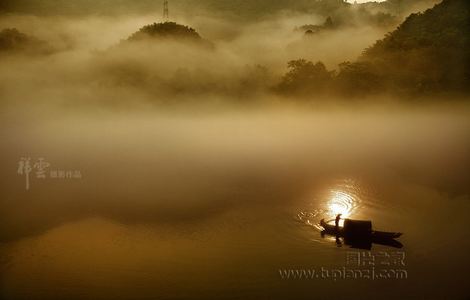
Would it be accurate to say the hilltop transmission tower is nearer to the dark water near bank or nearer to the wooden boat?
the dark water near bank

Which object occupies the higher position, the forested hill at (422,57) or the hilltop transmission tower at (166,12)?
the hilltop transmission tower at (166,12)

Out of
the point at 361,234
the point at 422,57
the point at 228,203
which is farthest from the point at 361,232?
the point at 422,57

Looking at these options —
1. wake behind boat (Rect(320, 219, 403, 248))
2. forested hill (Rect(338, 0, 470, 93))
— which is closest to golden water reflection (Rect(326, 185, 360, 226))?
wake behind boat (Rect(320, 219, 403, 248))

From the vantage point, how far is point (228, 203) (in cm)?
601

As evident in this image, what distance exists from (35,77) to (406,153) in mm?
5570

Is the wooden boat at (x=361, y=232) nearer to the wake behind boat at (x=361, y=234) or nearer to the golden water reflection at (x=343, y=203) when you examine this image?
the wake behind boat at (x=361, y=234)

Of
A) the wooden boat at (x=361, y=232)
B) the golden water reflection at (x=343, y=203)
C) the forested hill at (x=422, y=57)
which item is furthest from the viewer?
the forested hill at (x=422, y=57)

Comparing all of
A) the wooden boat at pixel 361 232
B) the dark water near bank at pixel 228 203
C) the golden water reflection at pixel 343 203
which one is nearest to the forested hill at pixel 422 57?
the dark water near bank at pixel 228 203

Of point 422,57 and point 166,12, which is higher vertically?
point 166,12

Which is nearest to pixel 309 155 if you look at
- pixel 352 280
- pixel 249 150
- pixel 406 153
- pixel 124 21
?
pixel 249 150

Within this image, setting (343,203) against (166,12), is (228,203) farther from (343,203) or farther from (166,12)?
(166,12)

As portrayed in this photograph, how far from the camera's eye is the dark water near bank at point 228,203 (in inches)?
203

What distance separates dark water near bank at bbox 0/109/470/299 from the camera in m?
5.15

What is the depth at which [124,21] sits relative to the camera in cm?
613
